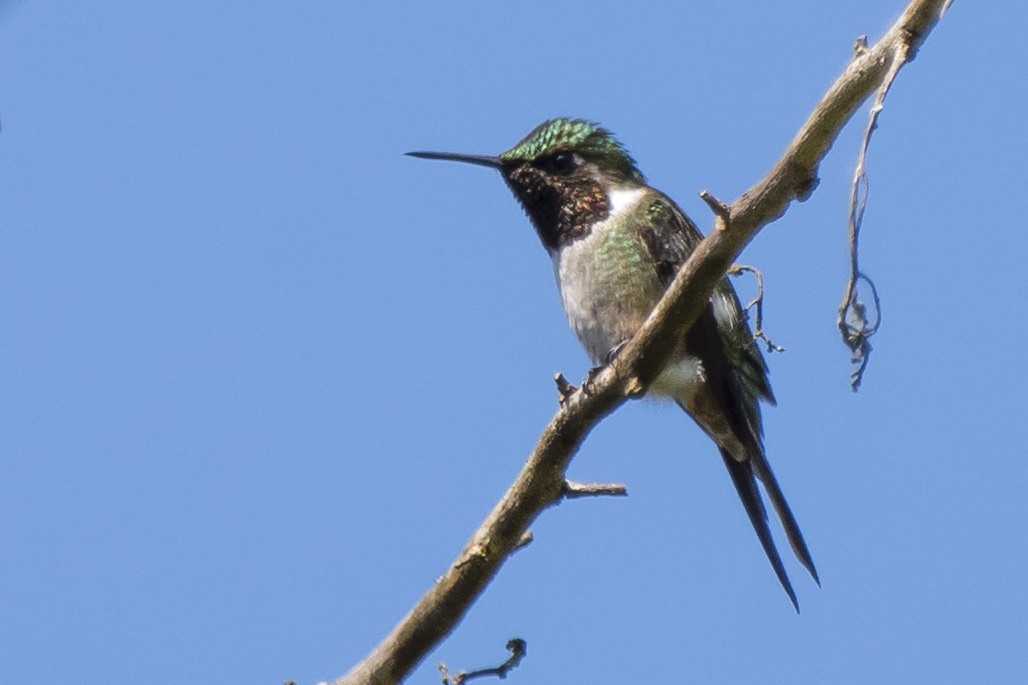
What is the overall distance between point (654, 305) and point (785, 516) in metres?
1.05

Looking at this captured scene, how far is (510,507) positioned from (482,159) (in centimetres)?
303

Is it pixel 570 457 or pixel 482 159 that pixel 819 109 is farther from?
pixel 482 159

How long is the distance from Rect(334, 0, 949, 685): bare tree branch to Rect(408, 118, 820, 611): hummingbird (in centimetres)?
132

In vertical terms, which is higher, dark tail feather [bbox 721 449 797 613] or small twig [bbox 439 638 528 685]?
dark tail feather [bbox 721 449 797 613]

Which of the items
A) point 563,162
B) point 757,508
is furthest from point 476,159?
point 757,508

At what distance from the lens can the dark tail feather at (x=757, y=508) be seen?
17.3ft

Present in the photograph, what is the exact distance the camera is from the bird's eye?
6.48m

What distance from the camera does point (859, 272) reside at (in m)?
3.81

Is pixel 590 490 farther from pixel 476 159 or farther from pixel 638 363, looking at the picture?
pixel 476 159

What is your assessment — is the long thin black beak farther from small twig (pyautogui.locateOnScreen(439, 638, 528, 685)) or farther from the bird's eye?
small twig (pyautogui.locateOnScreen(439, 638, 528, 685))

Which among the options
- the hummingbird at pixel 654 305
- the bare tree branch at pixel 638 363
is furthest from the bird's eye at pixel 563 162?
the bare tree branch at pixel 638 363

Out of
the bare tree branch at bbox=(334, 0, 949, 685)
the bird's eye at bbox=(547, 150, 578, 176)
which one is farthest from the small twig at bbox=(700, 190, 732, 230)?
the bird's eye at bbox=(547, 150, 578, 176)

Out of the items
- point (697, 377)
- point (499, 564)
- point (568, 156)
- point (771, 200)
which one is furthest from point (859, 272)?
point (568, 156)

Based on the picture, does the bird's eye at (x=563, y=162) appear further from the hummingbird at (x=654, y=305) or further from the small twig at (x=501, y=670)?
the small twig at (x=501, y=670)
